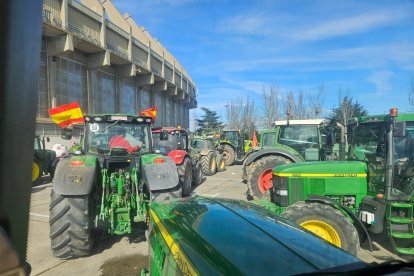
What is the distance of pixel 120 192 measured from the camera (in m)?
5.82

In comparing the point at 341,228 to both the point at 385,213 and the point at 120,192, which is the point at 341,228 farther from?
the point at 120,192

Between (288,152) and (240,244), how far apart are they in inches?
306

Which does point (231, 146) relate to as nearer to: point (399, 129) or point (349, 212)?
point (349, 212)

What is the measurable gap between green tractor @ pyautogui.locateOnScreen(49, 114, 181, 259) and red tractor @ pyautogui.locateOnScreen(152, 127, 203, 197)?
2885 mm

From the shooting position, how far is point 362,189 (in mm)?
5914

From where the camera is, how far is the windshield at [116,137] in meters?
7.00

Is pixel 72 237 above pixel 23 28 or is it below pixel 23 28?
below

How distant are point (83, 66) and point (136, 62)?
5.83 meters

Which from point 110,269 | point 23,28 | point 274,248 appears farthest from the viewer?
point 110,269

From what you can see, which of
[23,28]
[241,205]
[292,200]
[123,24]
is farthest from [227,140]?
[23,28]

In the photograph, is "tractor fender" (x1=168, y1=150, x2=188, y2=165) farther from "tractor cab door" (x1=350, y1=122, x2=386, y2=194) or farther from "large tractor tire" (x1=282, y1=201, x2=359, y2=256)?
"large tractor tire" (x1=282, y1=201, x2=359, y2=256)

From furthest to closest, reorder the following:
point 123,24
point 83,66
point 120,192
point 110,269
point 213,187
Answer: point 123,24, point 83,66, point 213,187, point 120,192, point 110,269

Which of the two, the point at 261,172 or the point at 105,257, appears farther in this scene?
the point at 261,172

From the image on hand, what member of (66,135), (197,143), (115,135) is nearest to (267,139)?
(197,143)
